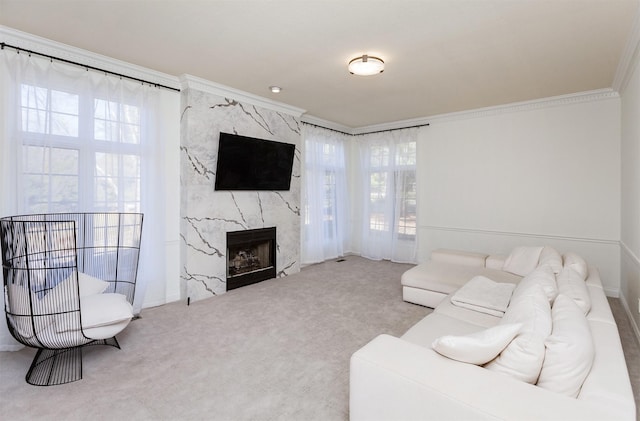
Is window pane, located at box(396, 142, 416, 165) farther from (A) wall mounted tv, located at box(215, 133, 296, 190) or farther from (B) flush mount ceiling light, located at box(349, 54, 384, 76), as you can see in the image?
(B) flush mount ceiling light, located at box(349, 54, 384, 76)

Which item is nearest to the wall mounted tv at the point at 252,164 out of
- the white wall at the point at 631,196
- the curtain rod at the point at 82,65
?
the curtain rod at the point at 82,65

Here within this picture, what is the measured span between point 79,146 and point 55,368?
6.48 ft

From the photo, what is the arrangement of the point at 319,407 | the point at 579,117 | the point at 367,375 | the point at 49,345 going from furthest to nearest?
the point at 579,117, the point at 49,345, the point at 319,407, the point at 367,375

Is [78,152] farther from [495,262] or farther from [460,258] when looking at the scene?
[495,262]

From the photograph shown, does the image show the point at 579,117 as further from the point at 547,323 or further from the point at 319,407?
the point at 319,407

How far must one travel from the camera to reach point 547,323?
153cm

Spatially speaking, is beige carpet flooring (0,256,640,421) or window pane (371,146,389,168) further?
window pane (371,146,389,168)

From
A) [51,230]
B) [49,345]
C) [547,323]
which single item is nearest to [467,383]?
[547,323]

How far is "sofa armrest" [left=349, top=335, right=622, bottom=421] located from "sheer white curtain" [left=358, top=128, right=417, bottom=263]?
4.45 metres

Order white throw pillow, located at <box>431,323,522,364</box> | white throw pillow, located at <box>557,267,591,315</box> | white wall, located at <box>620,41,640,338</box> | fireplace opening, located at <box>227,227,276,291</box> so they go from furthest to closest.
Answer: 1. fireplace opening, located at <box>227,227,276,291</box>
2. white wall, located at <box>620,41,640,338</box>
3. white throw pillow, located at <box>557,267,591,315</box>
4. white throw pillow, located at <box>431,323,522,364</box>

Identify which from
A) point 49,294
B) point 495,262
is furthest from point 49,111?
point 495,262

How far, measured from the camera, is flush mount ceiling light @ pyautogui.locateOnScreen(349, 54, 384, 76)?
307 centimetres

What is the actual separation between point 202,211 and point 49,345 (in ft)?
6.73

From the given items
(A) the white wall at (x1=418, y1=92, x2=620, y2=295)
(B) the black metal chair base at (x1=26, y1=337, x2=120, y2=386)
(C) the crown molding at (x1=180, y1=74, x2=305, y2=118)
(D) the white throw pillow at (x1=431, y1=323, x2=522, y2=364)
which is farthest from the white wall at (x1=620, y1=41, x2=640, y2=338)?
(B) the black metal chair base at (x1=26, y1=337, x2=120, y2=386)
